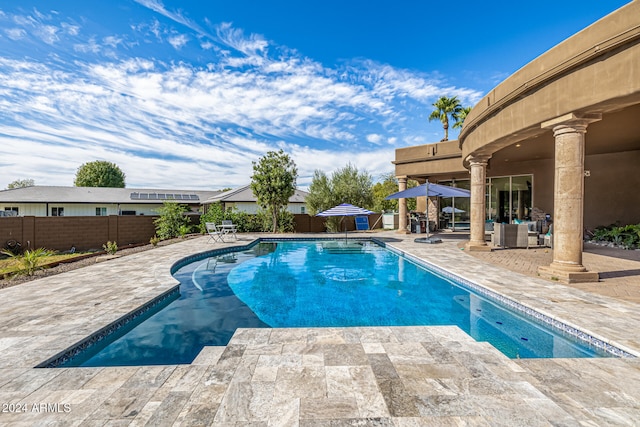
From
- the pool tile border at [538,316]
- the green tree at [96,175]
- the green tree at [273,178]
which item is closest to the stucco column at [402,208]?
the green tree at [273,178]

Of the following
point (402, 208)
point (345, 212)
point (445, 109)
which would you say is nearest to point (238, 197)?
point (345, 212)

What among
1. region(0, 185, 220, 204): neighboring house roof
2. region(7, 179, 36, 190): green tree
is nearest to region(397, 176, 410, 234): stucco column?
region(0, 185, 220, 204): neighboring house roof

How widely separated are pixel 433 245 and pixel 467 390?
10.4 m

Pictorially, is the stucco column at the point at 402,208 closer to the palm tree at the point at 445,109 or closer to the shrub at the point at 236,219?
the shrub at the point at 236,219

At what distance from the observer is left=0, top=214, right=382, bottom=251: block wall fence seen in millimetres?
12969

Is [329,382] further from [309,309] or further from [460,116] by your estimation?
[460,116]

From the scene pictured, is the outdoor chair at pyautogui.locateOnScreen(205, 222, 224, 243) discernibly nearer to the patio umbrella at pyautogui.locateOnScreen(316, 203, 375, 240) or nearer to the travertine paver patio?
the patio umbrella at pyautogui.locateOnScreen(316, 203, 375, 240)

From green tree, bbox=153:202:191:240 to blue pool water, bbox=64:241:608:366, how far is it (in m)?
6.84

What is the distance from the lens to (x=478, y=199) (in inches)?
399

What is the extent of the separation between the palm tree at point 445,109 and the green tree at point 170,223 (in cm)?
2191

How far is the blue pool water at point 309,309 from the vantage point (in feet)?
12.8

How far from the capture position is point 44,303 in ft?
16.1

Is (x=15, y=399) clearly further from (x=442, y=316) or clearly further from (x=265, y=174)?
(x=265, y=174)

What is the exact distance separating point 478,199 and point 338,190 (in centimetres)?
1048
